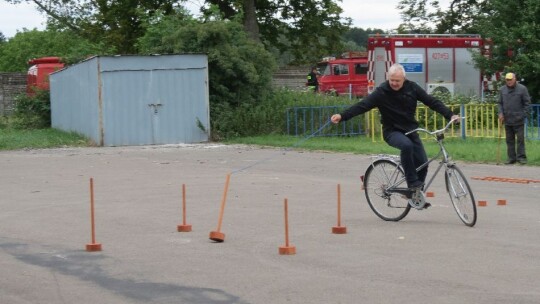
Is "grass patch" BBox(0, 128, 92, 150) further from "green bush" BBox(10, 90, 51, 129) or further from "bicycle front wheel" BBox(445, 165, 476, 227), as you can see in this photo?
"bicycle front wheel" BBox(445, 165, 476, 227)

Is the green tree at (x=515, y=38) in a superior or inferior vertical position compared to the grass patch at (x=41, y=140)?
superior

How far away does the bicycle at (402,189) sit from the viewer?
11.3 m

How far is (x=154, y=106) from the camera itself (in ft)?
91.3

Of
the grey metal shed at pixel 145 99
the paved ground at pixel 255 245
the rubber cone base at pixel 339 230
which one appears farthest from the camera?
the grey metal shed at pixel 145 99

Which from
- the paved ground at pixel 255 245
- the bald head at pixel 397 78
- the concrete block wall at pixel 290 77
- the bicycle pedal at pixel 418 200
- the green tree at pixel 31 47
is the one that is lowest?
the paved ground at pixel 255 245

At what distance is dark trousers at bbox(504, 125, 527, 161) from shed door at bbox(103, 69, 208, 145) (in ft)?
35.0

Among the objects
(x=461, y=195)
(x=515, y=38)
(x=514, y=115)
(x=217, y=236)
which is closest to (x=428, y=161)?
(x=461, y=195)

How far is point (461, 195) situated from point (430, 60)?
2598 cm

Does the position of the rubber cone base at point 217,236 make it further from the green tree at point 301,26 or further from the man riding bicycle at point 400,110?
the green tree at point 301,26

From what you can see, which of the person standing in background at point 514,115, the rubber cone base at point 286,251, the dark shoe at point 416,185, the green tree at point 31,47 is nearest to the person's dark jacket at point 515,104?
the person standing in background at point 514,115

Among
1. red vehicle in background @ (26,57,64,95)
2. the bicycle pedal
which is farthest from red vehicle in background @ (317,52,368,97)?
the bicycle pedal

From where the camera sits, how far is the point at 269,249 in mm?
9992

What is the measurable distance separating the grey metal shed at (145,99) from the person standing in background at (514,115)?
34.5ft

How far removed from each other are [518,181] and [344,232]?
21.3ft
